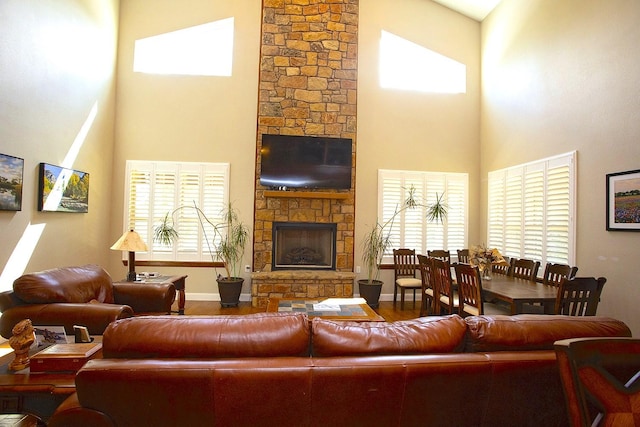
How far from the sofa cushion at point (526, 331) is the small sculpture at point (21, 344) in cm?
229

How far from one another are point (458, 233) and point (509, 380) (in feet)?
17.3

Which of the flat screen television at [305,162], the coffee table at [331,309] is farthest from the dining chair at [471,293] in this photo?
the flat screen television at [305,162]

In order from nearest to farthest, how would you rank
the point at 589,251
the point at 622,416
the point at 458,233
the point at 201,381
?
the point at 622,416 < the point at 201,381 < the point at 589,251 < the point at 458,233

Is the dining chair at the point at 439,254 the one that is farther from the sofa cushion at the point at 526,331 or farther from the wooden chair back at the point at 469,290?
the sofa cushion at the point at 526,331

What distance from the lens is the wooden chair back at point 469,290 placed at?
3555mm

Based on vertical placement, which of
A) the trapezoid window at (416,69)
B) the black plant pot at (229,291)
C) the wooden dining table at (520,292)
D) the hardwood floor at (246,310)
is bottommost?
the hardwood floor at (246,310)

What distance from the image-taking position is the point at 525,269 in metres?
4.67

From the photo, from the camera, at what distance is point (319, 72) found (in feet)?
20.3

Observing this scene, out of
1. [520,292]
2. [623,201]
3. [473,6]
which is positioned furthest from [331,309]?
[473,6]

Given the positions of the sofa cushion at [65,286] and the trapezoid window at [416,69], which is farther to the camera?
the trapezoid window at [416,69]

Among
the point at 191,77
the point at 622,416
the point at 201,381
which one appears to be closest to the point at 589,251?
the point at 622,416

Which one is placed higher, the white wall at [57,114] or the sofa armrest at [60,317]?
the white wall at [57,114]

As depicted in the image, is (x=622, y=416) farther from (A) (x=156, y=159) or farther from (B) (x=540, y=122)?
(A) (x=156, y=159)

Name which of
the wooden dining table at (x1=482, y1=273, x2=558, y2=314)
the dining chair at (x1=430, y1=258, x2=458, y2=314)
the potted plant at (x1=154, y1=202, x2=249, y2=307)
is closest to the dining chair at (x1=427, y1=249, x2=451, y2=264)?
the dining chair at (x1=430, y1=258, x2=458, y2=314)
